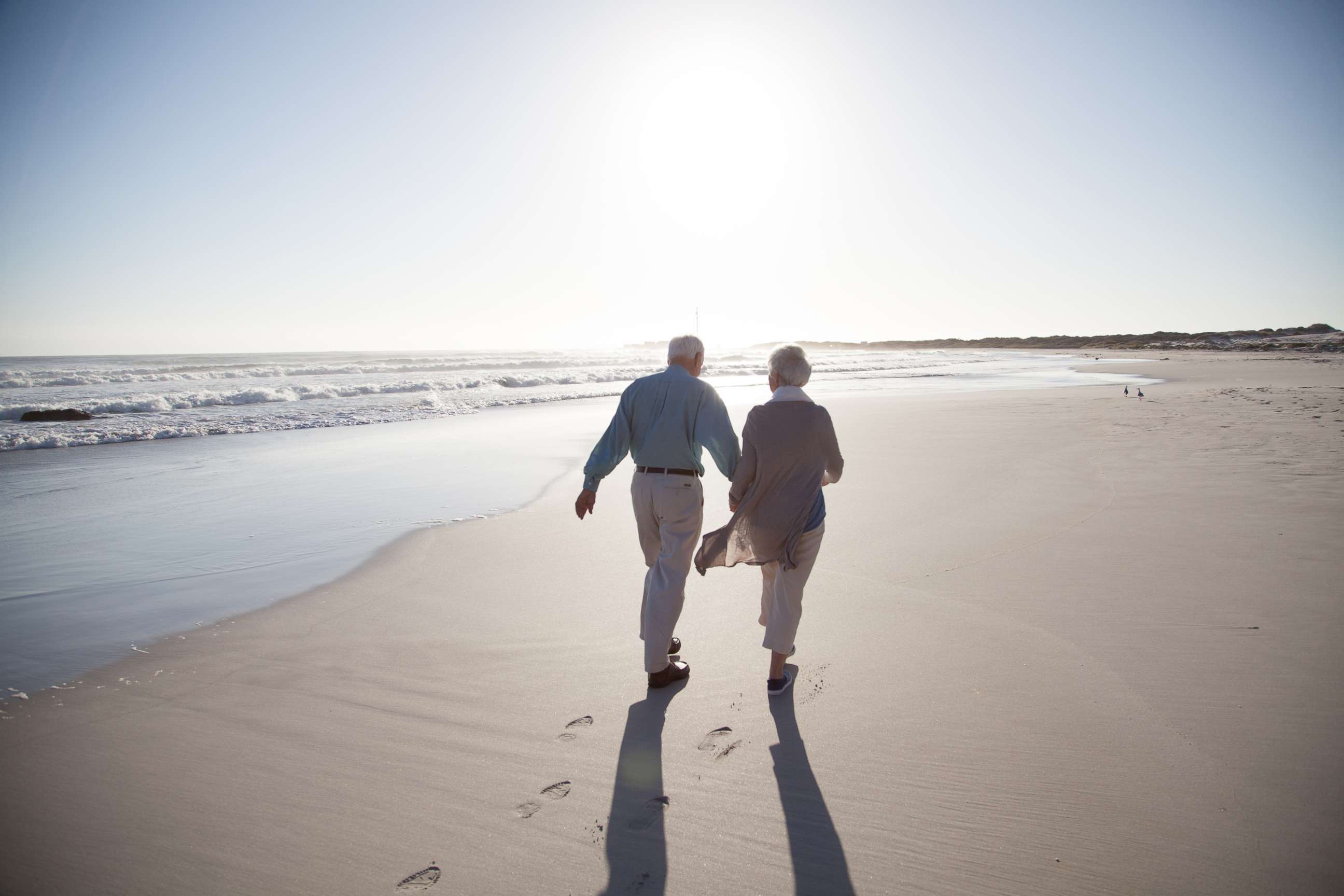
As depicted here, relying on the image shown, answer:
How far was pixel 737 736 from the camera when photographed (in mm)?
2902

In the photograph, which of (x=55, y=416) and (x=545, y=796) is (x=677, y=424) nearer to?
(x=545, y=796)

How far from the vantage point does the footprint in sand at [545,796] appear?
2.42m

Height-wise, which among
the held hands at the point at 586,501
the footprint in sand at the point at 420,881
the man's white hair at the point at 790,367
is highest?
the man's white hair at the point at 790,367

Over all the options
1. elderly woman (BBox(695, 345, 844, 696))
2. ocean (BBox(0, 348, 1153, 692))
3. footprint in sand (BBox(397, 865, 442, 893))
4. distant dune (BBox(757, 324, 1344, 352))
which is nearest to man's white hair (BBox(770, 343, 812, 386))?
elderly woman (BBox(695, 345, 844, 696))

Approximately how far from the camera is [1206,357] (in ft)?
130

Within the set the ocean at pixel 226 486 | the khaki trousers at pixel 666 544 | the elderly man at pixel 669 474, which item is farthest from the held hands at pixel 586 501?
the ocean at pixel 226 486

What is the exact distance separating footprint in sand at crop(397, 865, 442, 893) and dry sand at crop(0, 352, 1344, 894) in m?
0.01

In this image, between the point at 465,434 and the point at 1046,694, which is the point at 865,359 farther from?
the point at 1046,694

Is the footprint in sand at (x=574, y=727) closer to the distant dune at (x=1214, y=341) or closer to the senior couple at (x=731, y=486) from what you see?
the senior couple at (x=731, y=486)

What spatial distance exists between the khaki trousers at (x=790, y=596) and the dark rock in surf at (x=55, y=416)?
19.5m

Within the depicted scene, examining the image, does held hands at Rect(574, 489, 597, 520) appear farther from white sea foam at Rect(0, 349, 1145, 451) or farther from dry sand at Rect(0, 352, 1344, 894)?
white sea foam at Rect(0, 349, 1145, 451)

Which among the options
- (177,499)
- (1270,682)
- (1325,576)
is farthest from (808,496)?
(177,499)

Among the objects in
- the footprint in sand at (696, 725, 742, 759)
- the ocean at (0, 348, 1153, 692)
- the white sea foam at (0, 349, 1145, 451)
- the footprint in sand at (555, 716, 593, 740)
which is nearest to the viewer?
the footprint in sand at (696, 725, 742, 759)

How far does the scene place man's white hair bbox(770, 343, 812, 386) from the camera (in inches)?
125
